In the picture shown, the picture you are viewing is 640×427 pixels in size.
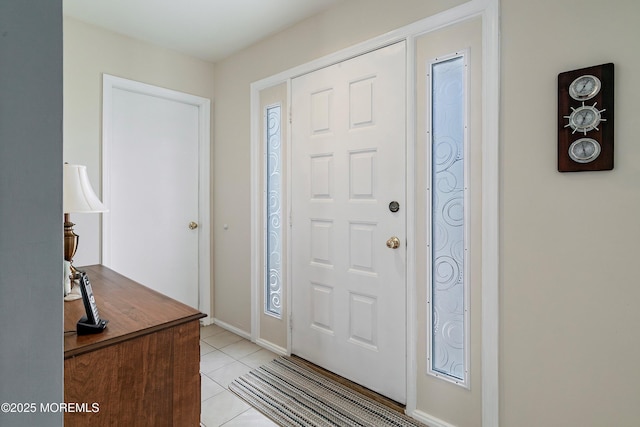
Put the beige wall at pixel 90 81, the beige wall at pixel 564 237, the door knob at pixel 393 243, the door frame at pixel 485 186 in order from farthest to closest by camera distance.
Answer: the beige wall at pixel 90 81, the door knob at pixel 393 243, the door frame at pixel 485 186, the beige wall at pixel 564 237

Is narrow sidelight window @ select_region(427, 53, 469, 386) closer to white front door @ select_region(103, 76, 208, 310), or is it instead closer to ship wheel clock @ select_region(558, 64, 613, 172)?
ship wheel clock @ select_region(558, 64, 613, 172)

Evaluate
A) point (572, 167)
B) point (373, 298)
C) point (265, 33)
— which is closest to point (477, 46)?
point (572, 167)

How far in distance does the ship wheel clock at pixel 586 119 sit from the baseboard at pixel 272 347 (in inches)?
85.2

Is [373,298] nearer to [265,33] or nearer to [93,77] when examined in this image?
[265,33]

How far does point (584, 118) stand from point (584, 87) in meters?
0.12

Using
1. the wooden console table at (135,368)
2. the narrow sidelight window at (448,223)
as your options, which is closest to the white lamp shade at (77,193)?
the wooden console table at (135,368)

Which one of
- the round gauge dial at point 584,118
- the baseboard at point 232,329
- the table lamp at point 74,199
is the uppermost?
the round gauge dial at point 584,118

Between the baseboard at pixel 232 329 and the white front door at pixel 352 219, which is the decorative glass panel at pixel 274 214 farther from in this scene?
the baseboard at pixel 232 329

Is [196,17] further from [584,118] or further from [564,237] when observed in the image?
[564,237]

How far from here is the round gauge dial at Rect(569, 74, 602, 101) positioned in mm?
1287

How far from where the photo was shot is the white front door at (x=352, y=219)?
1900 mm

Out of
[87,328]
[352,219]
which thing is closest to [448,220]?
[352,219]

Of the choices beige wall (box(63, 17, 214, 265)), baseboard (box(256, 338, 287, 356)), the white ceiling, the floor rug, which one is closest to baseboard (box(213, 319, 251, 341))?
baseboard (box(256, 338, 287, 356))

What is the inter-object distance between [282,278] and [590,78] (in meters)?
2.16
